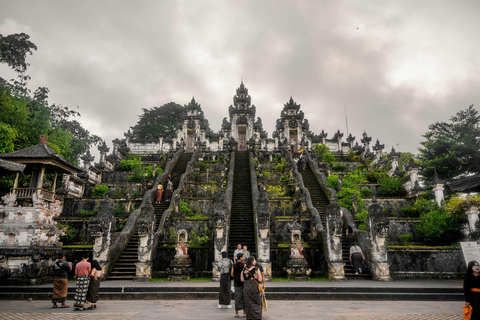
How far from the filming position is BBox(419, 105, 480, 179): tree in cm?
2248

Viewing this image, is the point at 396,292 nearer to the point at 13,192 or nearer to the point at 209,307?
the point at 209,307

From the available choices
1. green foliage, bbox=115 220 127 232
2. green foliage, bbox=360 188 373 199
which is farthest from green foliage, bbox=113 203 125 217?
green foliage, bbox=360 188 373 199

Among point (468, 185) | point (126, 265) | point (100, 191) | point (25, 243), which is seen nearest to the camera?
point (468, 185)

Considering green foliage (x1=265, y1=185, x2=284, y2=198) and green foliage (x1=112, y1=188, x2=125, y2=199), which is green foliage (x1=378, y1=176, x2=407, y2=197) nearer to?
green foliage (x1=265, y1=185, x2=284, y2=198)

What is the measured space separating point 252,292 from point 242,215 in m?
10.4

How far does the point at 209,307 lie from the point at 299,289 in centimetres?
310

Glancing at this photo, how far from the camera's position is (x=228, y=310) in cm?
689

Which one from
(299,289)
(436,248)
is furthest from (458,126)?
(299,289)

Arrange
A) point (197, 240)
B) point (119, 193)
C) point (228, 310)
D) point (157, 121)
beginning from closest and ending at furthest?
point (228, 310)
point (197, 240)
point (119, 193)
point (157, 121)

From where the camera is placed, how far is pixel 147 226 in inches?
447

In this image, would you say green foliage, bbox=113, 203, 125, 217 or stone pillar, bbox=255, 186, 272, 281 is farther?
green foliage, bbox=113, 203, 125, 217

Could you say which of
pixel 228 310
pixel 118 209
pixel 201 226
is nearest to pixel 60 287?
pixel 228 310

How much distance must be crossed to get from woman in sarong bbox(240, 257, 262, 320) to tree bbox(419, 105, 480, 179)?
22.5 meters

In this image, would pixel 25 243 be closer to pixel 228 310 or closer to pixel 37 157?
pixel 37 157
